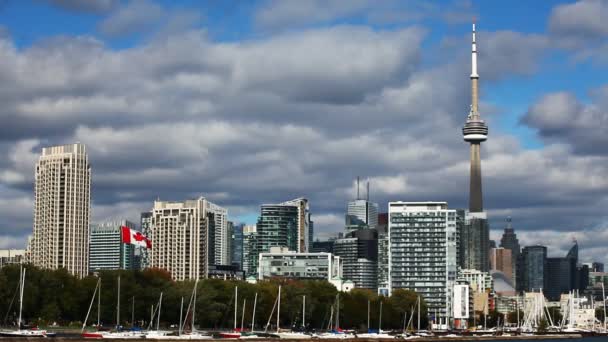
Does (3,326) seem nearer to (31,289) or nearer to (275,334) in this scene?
(31,289)

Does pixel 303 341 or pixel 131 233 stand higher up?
pixel 131 233

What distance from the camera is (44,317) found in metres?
200

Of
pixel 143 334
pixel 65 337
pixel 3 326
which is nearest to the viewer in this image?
pixel 65 337

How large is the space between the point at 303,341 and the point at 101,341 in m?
45.2

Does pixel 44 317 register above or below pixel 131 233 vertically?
below

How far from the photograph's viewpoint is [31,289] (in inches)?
7771

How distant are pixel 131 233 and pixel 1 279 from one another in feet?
97.5

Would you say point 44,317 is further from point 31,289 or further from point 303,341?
point 303,341

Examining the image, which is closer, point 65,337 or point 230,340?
point 65,337

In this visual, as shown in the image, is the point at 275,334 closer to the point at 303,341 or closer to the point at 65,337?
the point at 303,341

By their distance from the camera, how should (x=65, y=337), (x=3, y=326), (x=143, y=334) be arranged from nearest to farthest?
(x=65, y=337)
(x=143, y=334)
(x=3, y=326)

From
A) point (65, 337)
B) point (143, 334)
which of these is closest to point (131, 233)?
point (143, 334)

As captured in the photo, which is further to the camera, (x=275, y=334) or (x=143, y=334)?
(x=275, y=334)

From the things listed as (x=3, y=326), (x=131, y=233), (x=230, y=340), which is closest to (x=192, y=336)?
(x=230, y=340)
